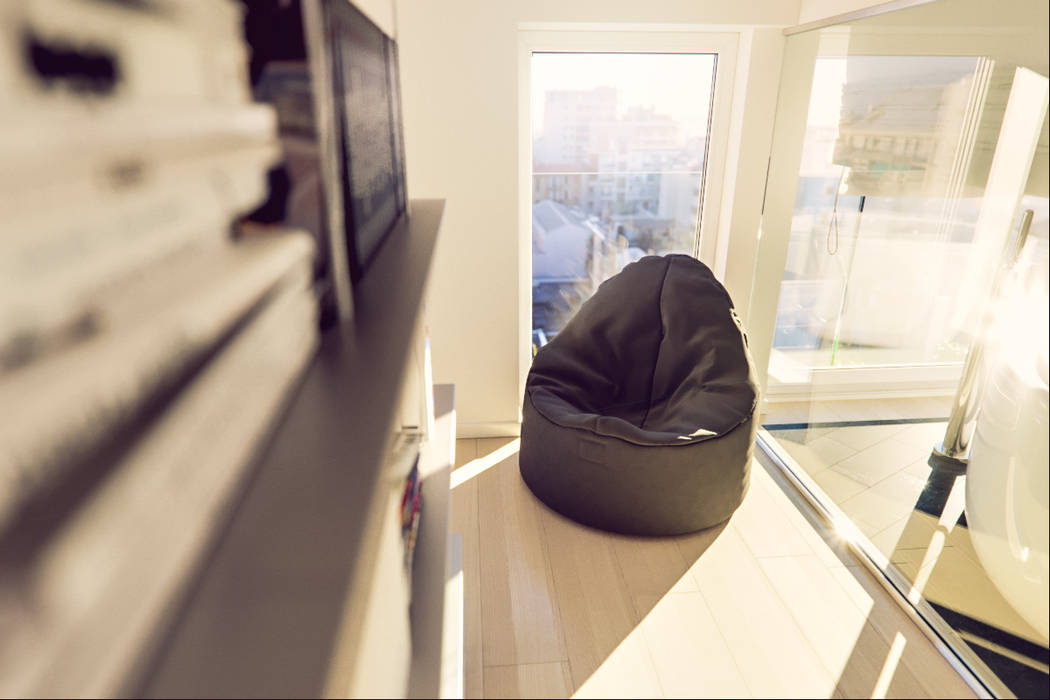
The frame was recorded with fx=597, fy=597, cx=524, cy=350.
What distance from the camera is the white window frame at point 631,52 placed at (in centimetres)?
265

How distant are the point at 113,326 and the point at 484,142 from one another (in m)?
2.46

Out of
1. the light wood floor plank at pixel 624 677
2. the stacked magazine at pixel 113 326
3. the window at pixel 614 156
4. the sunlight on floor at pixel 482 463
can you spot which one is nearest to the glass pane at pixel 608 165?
the window at pixel 614 156

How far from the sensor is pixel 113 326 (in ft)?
0.93

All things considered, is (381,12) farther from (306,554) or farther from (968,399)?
(968,399)

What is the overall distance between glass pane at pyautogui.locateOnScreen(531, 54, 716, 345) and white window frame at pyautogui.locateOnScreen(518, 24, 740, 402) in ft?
0.14

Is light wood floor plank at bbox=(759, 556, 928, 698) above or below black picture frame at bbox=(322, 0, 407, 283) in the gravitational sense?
below

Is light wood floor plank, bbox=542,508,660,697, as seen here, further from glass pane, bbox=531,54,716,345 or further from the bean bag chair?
glass pane, bbox=531,54,716,345

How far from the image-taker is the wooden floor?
1.73m

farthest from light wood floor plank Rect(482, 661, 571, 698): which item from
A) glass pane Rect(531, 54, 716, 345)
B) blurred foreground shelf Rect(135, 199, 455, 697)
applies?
glass pane Rect(531, 54, 716, 345)

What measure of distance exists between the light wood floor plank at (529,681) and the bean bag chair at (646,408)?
0.63m

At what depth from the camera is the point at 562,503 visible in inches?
92.4

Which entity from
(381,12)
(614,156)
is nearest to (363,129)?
(381,12)

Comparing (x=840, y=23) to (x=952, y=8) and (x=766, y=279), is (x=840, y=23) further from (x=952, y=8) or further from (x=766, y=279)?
(x=766, y=279)

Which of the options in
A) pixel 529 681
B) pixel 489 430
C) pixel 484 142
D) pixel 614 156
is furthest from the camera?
pixel 489 430
